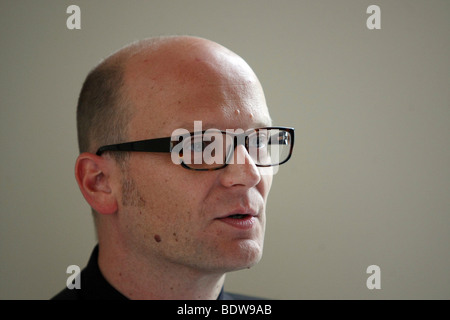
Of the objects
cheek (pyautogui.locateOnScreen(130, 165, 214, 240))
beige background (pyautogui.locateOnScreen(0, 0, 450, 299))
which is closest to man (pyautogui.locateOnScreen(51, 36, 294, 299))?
cheek (pyautogui.locateOnScreen(130, 165, 214, 240))

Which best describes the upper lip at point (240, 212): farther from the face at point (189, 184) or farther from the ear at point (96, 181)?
the ear at point (96, 181)

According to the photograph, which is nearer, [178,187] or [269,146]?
[178,187]

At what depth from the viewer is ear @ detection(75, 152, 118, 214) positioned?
3.89 feet

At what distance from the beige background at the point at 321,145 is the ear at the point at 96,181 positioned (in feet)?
2.14

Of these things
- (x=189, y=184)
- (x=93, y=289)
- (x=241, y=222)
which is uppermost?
(x=189, y=184)

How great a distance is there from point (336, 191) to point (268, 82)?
61 centimetres

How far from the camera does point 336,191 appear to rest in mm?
1971

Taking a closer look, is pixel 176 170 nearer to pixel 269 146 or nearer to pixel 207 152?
pixel 207 152

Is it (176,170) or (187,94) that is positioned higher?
(187,94)

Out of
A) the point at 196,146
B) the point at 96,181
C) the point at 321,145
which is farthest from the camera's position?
the point at 321,145

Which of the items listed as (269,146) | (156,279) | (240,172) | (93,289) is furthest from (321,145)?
(93,289)

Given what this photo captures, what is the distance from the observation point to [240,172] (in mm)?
1074

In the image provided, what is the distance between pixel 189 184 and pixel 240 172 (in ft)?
0.45
